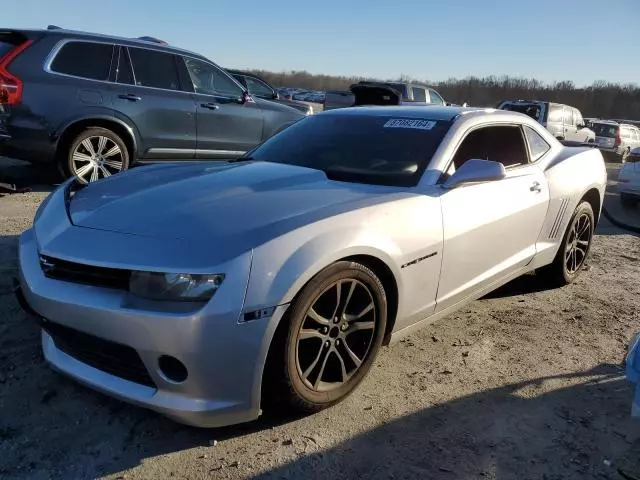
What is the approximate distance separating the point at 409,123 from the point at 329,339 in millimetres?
1693

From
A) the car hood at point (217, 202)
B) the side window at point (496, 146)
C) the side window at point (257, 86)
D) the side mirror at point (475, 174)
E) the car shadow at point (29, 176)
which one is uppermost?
the side window at point (257, 86)

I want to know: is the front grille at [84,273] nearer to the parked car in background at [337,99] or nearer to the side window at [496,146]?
the side window at [496,146]

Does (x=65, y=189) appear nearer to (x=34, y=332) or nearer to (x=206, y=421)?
(x=34, y=332)

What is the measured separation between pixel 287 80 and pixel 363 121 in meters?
99.0

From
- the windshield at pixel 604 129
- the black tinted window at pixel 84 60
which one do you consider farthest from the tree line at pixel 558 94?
the black tinted window at pixel 84 60

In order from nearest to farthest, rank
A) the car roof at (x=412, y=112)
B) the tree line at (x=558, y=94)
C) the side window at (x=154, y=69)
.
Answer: the car roof at (x=412, y=112), the side window at (x=154, y=69), the tree line at (x=558, y=94)

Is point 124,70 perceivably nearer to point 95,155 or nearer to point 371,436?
point 95,155

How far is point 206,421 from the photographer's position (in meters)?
2.26

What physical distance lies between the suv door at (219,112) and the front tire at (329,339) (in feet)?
16.9

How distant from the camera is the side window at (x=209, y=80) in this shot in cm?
725

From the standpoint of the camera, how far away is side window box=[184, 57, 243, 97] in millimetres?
7250

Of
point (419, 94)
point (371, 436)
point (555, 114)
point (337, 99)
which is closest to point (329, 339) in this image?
point (371, 436)

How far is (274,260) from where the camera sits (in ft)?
7.46

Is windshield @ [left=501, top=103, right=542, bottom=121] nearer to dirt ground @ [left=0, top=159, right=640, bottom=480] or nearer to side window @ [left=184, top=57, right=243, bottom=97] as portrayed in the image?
side window @ [left=184, top=57, right=243, bottom=97]
